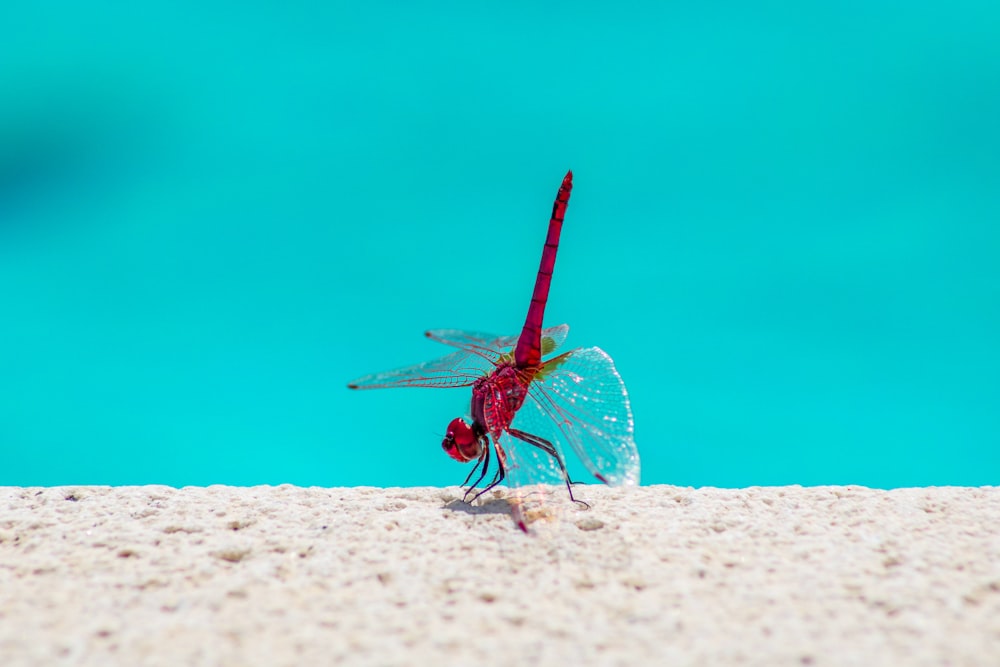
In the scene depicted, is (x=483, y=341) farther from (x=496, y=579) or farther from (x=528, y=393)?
(x=496, y=579)

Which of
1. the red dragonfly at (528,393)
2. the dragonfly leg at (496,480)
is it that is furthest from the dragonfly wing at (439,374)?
the dragonfly leg at (496,480)

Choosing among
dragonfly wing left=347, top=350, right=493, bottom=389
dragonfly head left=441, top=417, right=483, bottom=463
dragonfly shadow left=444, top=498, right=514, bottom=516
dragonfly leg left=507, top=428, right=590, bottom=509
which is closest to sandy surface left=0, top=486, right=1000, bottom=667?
dragonfly shadow left=444, top=498, right=514, bottom=516

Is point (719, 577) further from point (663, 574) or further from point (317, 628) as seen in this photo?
point (317, 628)

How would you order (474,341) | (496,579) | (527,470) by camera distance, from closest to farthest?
1. (496,579)
2. (527,470)
3. (474,341)

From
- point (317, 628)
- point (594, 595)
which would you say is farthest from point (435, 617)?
point (594, 595)

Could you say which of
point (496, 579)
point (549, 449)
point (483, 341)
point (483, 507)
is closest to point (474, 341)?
point (483, 341)
